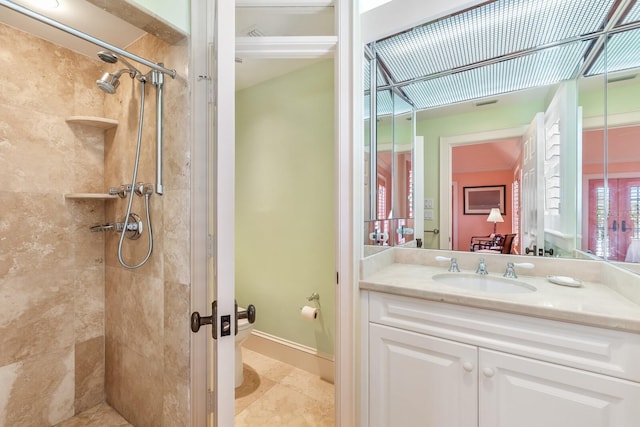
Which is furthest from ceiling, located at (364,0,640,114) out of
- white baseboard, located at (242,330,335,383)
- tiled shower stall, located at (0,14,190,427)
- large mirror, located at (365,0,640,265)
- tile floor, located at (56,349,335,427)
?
tile floor, located at (56,349,335,427)

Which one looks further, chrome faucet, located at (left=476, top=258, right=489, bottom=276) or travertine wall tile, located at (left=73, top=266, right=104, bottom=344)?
travertine wall tile, located at (left=73, top=266, right=104, bottom=344)

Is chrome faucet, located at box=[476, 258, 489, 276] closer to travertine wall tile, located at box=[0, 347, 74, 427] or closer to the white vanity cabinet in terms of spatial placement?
the white vanity cabinet

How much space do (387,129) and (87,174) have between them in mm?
1946

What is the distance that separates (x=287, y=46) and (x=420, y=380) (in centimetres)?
170

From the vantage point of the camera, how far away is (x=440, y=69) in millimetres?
1691

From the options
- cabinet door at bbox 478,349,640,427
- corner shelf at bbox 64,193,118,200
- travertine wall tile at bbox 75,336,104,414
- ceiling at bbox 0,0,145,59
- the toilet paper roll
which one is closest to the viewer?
cabinet door at bbox 478,349,640,427

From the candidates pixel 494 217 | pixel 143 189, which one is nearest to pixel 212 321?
pixel 143 189

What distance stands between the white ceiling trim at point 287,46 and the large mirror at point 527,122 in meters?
0.40

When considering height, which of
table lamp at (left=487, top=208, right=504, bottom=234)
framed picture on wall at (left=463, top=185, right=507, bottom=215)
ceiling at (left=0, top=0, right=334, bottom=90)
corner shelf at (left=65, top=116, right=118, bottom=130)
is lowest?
table lamp at (left=487, top=208, right=504, bottom=234)

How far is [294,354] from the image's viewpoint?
2.18 meters

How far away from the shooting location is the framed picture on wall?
1.63m

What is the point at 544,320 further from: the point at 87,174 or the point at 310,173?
the point at 87,174

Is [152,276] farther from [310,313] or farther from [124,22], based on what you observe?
[124,22]

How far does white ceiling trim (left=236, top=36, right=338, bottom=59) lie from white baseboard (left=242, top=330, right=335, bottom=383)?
1.96 m
